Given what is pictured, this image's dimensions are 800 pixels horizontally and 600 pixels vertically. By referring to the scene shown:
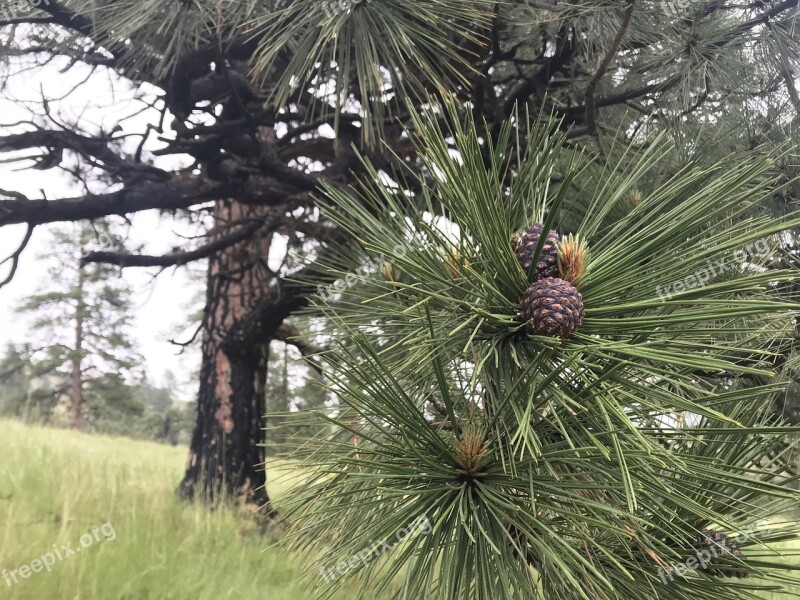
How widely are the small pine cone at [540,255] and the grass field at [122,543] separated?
109cm

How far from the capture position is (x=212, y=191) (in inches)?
120

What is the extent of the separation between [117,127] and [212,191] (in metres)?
0.71

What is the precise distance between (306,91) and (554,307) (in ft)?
9.27

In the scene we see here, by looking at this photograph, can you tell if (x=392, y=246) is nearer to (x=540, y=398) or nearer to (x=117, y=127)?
(x=540, y=398)

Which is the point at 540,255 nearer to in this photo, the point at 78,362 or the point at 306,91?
the point at 306,91

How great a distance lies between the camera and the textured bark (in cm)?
349

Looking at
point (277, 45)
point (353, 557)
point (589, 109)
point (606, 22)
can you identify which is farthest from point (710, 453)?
point (606, 22)

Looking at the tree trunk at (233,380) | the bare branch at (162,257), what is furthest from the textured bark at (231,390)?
the bare branch at (162,257)

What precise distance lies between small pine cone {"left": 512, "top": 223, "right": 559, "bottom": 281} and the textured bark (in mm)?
2747

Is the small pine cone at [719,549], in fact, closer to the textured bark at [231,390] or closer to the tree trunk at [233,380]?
the tree trunk at [233,380]

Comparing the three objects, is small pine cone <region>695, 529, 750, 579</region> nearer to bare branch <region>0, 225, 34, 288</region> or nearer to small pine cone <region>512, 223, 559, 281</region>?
small pine cone <region>512, 223, 559, 281</region>

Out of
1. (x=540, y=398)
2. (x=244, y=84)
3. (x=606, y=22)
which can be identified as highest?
(x=244, y=84)

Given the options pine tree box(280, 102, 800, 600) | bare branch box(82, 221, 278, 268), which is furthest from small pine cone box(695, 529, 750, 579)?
bare branch box(82, 221, 278, 268)

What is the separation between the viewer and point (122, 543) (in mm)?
2252
